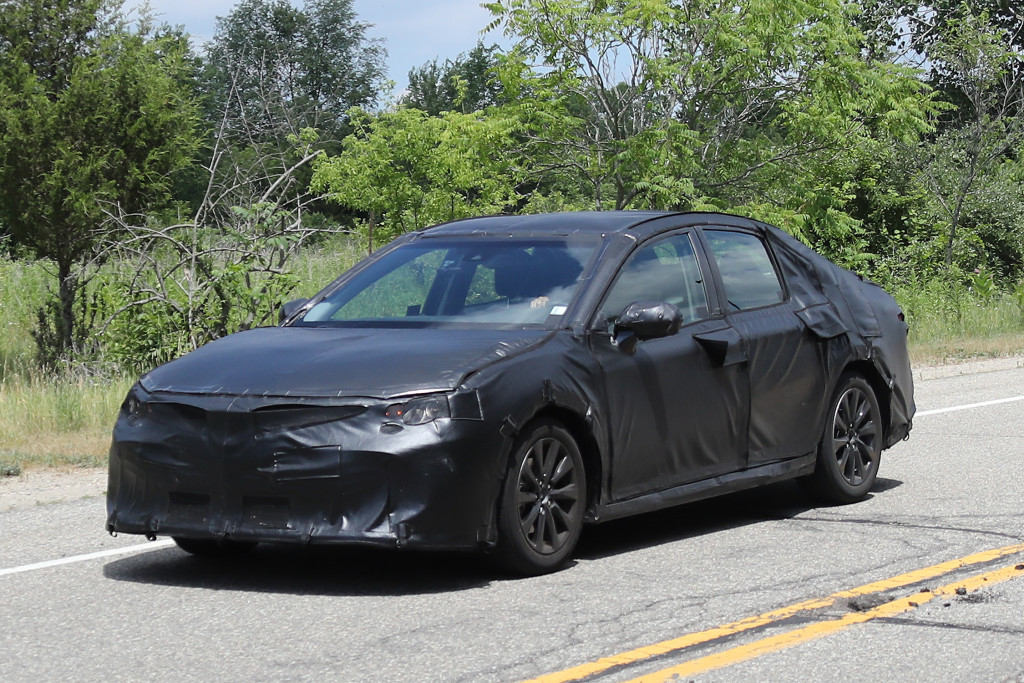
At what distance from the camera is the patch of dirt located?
922 centimetres

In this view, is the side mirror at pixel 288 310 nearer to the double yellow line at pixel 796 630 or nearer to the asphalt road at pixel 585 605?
the asphalt road at pixel 585 605

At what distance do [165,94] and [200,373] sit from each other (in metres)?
11.4

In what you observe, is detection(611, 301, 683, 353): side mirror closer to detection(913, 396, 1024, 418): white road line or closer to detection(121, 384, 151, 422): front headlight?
detection(121, 384, 151, 422): front headlight

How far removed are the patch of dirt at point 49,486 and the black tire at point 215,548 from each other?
2.41 metres

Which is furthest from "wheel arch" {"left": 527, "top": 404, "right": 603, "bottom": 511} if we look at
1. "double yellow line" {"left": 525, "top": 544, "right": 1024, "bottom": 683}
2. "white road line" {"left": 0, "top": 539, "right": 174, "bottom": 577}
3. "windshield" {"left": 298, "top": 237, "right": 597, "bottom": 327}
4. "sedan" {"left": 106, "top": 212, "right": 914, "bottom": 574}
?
"white road line" {"left": 0, "top": 539, "right": 174, "bottom": 577}

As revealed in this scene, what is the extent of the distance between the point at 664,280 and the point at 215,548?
2620mm

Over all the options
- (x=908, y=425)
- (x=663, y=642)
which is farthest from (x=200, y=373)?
(x=908, y=425)

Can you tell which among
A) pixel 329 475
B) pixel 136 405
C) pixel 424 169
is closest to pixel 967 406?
pixel 329 475

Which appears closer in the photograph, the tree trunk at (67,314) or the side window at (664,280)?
the side window at (664,280)

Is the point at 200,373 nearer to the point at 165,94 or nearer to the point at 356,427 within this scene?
the point at 356,427

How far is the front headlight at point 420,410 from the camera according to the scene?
610 centimetres

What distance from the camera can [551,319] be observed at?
22.9 ft

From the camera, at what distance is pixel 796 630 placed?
554cm

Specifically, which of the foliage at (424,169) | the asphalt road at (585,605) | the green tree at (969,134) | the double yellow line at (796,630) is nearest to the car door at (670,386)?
the asphalt road at (585,605)
